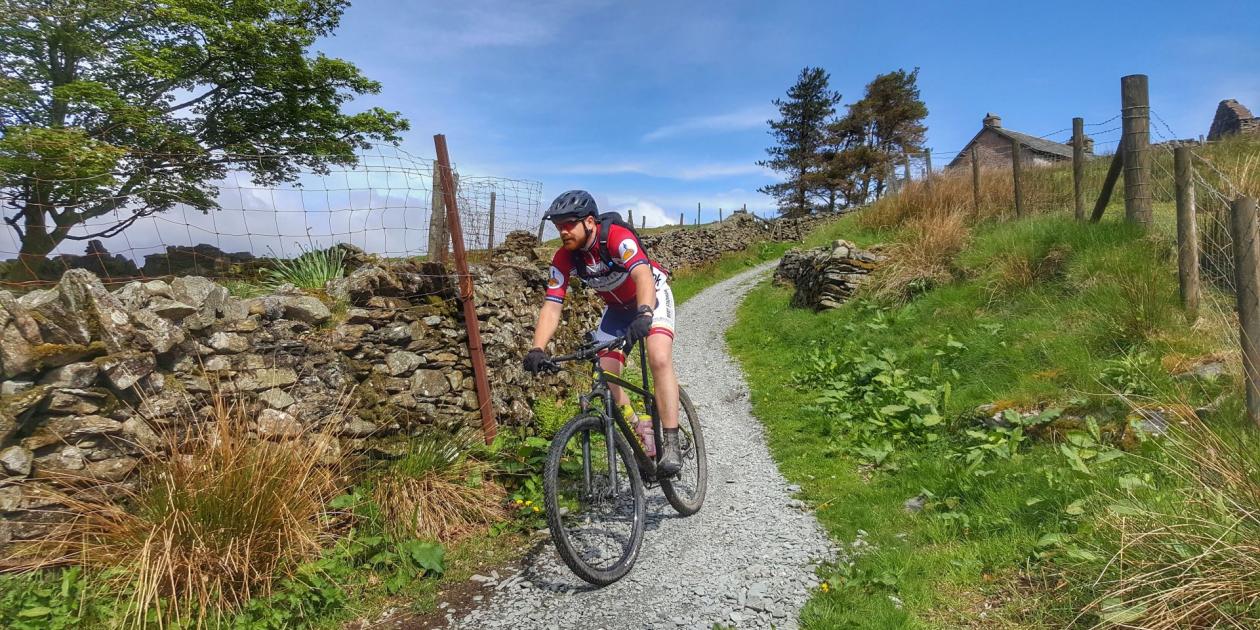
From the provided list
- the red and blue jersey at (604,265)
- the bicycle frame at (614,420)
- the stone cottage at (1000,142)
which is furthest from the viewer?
the stone cottage at (1000,142)

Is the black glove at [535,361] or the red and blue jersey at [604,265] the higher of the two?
the red and blue jersey at [604,265]

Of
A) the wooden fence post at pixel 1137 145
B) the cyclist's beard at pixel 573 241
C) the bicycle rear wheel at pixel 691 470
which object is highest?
the wooden fence post at pixel 1137 145

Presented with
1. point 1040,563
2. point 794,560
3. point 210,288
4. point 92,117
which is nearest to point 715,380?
point 794,560

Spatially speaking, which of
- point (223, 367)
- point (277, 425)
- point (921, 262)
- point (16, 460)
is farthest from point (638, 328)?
point (921, 262)

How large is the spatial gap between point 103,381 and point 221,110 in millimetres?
18349

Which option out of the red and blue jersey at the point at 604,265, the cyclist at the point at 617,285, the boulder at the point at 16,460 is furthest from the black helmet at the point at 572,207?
the boulder at the point at 16,460

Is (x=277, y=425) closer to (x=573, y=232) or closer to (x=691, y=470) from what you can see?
(x=573, y=232)

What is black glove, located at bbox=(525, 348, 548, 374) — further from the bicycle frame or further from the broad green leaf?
the broad green leaf

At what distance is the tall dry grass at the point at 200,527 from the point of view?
9.41 ft

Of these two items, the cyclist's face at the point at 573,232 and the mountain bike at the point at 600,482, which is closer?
the mountain bike at the point at 600,482

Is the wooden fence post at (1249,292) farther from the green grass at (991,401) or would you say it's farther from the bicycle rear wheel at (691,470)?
the bicycle rear wheel at (691,470)

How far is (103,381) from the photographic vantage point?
3.29m

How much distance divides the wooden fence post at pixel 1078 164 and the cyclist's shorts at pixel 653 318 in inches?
287

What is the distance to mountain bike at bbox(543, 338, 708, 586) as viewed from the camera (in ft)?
10.7
